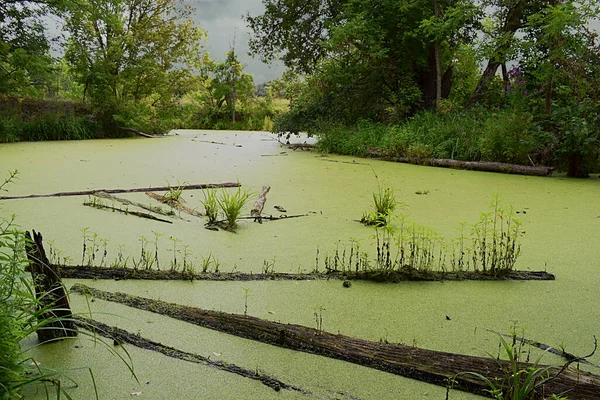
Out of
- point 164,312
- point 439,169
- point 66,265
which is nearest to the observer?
point 164,312

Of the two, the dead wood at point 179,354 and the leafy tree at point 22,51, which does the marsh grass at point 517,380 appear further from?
the leafy tree at point 22,51

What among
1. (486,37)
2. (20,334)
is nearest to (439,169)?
(486,37)

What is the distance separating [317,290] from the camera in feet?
7.02

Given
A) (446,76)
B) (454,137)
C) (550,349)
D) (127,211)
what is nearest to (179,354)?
(550,349)

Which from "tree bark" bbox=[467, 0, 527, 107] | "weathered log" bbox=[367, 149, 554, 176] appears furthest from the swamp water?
"tree bark" bbox=[467, 0, 527, 107]

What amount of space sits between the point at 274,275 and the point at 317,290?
0.85 ft

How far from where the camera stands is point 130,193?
4.20 m

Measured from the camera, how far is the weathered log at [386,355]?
1.29 meters

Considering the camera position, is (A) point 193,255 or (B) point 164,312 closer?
(B) point 164,312

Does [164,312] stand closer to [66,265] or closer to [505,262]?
[66,265]

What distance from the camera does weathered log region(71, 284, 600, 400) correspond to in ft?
4.23

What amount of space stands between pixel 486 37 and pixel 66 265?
287 inches

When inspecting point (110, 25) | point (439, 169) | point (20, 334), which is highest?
point (110, 25)

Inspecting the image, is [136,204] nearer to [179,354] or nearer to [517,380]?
[179,354]
